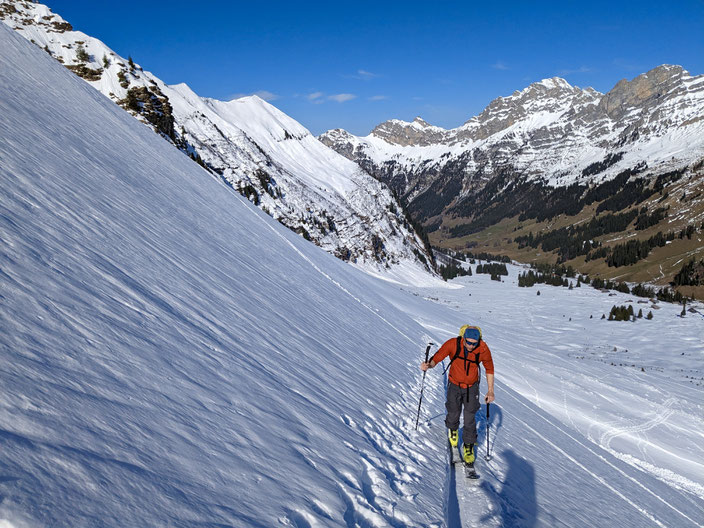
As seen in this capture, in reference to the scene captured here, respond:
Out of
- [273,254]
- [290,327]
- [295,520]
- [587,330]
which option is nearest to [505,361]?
[273,254]

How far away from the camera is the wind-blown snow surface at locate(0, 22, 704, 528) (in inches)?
113

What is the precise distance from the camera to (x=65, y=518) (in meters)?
2.19

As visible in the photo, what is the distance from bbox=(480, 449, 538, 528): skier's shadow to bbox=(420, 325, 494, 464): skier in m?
0.85

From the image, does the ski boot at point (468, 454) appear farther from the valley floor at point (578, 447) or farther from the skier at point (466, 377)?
the valley floor at point (578, 447)

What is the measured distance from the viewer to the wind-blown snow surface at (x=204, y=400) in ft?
9.41

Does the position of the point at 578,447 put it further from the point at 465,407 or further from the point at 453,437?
the point at 465,407

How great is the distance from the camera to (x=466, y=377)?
263 inches

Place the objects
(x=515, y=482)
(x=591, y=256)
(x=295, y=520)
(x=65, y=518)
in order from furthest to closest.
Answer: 1. (x=591, y=256)
2. (x=515, y=482)
3. (x=295, y=520)
4. (x=65, y=518)

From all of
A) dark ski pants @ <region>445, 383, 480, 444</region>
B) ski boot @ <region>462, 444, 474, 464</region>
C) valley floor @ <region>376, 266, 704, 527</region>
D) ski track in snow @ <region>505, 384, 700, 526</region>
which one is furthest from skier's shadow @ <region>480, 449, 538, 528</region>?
ski track in snow @ <region>505, 384, 700, 526</region>

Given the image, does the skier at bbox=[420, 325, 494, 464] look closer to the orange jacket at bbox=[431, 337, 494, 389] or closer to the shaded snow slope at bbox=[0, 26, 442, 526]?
the orange jacket at bbox=[431, 337, 494, 389]

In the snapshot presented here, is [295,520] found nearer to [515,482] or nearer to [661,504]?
[515,482]

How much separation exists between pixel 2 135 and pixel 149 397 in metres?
8.17

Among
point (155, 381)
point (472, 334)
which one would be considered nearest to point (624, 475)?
point (472, 334)

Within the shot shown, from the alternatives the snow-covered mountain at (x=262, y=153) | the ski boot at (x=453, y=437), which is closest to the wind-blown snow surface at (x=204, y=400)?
the ski boot at (x=453, y=437)
